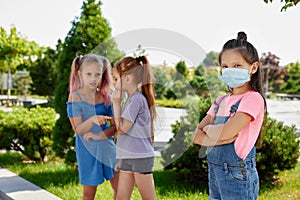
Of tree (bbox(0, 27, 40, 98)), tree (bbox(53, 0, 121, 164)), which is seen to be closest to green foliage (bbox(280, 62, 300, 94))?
tree (bbox(0, 27, 40, 98))

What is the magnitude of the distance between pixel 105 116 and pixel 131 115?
19.9 inches

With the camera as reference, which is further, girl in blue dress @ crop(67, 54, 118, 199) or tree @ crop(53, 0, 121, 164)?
tree @ crop(53, 0, 121, 164)

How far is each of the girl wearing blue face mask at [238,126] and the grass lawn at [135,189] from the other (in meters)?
1.77

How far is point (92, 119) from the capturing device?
11.1 feet

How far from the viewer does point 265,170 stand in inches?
197

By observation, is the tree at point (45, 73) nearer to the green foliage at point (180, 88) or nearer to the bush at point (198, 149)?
the bush at point (198, 149)

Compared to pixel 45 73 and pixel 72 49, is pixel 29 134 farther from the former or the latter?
pixel 45 73

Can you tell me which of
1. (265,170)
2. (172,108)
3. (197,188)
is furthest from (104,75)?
(265,170)

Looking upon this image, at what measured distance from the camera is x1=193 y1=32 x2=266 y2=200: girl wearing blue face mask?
241 centimetres

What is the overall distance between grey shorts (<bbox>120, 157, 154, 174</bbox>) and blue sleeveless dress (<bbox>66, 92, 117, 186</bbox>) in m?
0.42

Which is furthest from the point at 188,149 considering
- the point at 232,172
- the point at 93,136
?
the point at 232,172

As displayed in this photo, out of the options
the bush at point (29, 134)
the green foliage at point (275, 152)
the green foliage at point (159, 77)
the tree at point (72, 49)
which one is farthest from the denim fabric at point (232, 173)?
the bush at point (29, 134)

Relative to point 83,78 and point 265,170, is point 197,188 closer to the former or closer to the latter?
point 265,170

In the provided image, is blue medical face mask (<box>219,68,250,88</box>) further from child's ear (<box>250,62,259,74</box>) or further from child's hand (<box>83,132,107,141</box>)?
child's hand (<box>83,132,107,141</box>)
